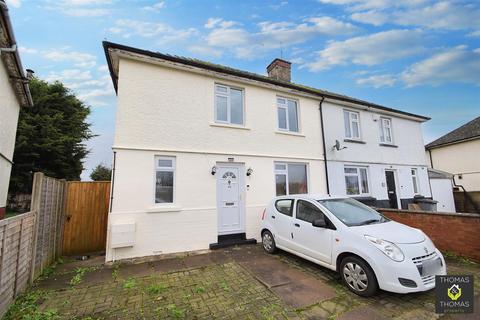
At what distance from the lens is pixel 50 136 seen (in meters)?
13.9

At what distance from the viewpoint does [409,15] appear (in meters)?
8.49

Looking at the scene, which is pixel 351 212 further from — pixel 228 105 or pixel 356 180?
pixel 356 180

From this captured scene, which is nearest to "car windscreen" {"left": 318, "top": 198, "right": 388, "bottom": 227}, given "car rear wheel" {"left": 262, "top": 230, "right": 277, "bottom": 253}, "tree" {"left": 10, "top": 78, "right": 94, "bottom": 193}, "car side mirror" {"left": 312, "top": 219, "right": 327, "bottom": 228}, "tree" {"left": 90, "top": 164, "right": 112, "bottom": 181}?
"car side mirror" {"left": 312, "top": 219, "right": 327, "bottom": 228}

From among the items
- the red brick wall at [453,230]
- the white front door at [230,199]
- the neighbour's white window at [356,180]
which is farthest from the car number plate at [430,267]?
the neighbour's white window at [356,180]

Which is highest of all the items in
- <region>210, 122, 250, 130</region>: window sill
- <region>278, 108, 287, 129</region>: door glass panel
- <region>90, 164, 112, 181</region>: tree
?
<region>278, 108, 287, 129</region>: door glass panel

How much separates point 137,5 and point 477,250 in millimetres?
11368

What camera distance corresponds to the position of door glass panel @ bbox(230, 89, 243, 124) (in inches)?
314

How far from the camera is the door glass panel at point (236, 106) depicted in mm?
7980

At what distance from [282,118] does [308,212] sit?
496 centimetres

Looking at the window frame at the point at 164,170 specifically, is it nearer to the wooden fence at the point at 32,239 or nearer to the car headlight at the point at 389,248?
the wooden fence at the point at 32,239

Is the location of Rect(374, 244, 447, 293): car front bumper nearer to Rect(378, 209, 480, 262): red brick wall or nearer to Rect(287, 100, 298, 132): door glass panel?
Rect(378, 209, 480, 262): red brick wall

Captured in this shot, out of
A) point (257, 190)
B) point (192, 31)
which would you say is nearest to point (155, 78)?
point (192, 31)

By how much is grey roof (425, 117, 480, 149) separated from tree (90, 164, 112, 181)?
97.8 feet

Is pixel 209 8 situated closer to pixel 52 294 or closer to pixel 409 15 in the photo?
pixel 409 15
